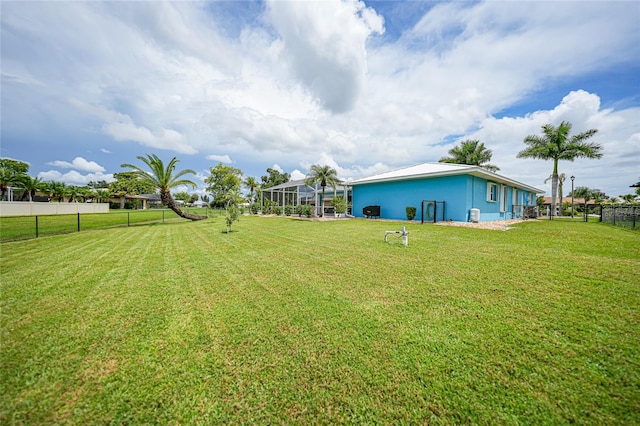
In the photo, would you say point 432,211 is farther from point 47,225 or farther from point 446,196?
point 47,225

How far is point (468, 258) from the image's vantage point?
224 inches

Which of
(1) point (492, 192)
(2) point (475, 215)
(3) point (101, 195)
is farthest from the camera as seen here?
(3) point (101, 195)

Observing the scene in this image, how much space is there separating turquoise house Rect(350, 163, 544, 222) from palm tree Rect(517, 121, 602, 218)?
14.7ft

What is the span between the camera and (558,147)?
22.2m

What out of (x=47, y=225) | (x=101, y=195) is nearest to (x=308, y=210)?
(x=47, y=225)

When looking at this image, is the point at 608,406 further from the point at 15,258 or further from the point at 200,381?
the point at 15,258

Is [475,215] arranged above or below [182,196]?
below

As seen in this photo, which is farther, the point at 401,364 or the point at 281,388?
the point at 401,364

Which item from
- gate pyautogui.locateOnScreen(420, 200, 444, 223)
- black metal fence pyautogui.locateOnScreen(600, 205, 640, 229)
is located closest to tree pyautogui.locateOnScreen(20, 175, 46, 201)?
gate pyautogui.locateOnScreen(420, 200, 444, 223)

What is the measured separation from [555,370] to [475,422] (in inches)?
43.0

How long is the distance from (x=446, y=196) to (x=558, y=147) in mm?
17447

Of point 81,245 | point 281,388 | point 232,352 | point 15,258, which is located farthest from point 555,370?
point 81,245

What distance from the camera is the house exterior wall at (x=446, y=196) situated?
47.3 ft

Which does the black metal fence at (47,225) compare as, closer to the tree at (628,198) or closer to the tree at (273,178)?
the tree at (273,178)
